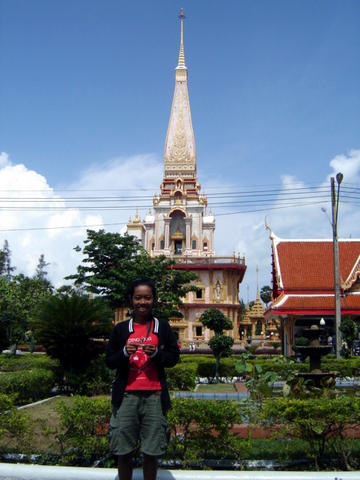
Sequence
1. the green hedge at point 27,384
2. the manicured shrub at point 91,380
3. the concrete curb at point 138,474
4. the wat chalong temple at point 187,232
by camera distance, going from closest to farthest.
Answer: the concrete curb at point 138,474 → the green hedge at point 27,384 → the manicured shrub at point 91,380 → the wat chalong temple at point 187,232

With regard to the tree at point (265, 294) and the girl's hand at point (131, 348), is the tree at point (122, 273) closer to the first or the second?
the girl's hand at point (131, 348)

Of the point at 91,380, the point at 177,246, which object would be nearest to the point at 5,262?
the point at 177,246

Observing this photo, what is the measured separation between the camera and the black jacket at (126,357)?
355 cm

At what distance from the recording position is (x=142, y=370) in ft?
11.7

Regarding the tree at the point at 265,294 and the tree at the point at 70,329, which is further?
the tree at the point at 265,294

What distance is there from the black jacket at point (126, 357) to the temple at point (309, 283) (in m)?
19.9

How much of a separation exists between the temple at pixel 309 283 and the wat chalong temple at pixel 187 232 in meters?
9.07

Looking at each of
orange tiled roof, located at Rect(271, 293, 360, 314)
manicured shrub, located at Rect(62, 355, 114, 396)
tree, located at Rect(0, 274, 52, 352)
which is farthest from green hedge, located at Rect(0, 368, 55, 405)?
tree, located at Rect(0, 274, 52, 352)

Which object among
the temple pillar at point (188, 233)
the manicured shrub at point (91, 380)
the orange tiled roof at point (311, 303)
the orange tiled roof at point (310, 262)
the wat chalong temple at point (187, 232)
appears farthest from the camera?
the temple pillar at point (188, 233)

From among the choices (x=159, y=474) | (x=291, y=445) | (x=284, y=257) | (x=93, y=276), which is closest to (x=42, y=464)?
(x=159, y=474)

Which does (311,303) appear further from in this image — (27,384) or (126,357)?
(126,357)

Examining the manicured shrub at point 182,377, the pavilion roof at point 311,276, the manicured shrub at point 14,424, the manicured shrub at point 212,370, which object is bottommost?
the manicured shrub at point 212,370

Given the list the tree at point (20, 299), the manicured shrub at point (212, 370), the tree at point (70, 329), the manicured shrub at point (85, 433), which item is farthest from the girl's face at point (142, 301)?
the tree at point (20, 299)

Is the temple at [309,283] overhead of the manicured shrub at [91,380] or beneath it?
overhead
